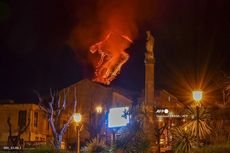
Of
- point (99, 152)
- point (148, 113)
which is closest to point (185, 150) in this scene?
point (99, 152)

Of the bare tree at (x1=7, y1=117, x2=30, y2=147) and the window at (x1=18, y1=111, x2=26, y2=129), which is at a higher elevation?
the window at (x1=18, y1=111, x2=26, y2=129)

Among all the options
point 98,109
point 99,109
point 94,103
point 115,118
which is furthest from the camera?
point 94,103

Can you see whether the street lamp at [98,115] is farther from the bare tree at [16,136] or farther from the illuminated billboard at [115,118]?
the bare tree at [16,136]

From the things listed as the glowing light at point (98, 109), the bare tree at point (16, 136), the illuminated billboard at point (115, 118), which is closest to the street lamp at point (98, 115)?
the glowing light at point (98, 109)

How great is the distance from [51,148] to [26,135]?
28.8 metres

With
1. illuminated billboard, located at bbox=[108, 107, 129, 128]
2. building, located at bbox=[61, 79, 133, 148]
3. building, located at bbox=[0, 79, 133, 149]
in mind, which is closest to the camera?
illuminated billboard, located at bbox=[108, 107, 129, 128]

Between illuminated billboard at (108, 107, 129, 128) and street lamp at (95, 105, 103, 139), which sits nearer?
illuminated billboard at (108, 107, 129, 128)

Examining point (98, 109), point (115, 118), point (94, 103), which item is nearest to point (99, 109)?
point (98, 109)

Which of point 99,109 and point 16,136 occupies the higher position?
point 99,109

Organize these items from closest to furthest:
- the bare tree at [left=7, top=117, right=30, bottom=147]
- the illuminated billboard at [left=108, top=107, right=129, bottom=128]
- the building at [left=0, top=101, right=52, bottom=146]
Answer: the bare tree at [left=7, top=117, right=30, bottom=147] → the building at [left=0, top=101, right=52, bottom=146] → the illuminated billboard at [left=108, top=107, right=129, bottom=128]

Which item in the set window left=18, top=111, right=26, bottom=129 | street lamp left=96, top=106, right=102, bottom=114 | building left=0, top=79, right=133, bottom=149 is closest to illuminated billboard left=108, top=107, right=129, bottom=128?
building left=0, top=79, right=133, bottom=149

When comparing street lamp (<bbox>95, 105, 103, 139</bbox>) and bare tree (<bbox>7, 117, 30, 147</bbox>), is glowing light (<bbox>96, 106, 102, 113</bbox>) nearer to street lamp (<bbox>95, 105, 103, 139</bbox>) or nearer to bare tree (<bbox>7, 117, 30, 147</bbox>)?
street lamp (<bbox>95, 105, 103, 139</bbox>)

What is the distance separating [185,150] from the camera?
97.7 feet

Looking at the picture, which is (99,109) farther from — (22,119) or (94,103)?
(22,119)
